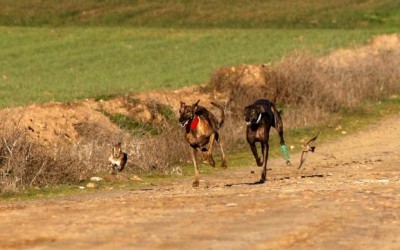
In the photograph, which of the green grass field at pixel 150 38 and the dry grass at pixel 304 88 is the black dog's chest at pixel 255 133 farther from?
the dry grass at pixel 304 88

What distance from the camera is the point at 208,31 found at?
56688mm

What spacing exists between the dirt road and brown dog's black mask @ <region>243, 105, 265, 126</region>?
109 cm

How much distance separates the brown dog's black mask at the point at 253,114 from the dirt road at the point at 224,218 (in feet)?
3.59

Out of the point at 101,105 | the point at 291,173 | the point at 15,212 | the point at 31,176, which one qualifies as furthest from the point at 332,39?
the point at 15,212

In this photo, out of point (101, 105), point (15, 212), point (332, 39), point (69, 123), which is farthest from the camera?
point (332, 39)

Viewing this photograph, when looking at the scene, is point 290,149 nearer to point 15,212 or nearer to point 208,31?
point 15,212

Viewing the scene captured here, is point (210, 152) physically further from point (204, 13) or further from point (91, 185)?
point (204, 13)

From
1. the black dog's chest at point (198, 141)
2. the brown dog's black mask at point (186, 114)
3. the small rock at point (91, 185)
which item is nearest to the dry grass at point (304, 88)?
the small rock at point (91, 185)

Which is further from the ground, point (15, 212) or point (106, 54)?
point (106, 54)

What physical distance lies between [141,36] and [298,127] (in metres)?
24.5

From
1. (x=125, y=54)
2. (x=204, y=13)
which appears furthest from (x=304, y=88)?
(x=204, y=13)

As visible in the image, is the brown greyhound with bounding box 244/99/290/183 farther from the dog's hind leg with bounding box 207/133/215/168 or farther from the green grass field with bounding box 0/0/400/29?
the green grass field with bounding box 0/0/400/29

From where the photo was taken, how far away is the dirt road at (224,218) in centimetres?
1397

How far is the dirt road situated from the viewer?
1397 cm
